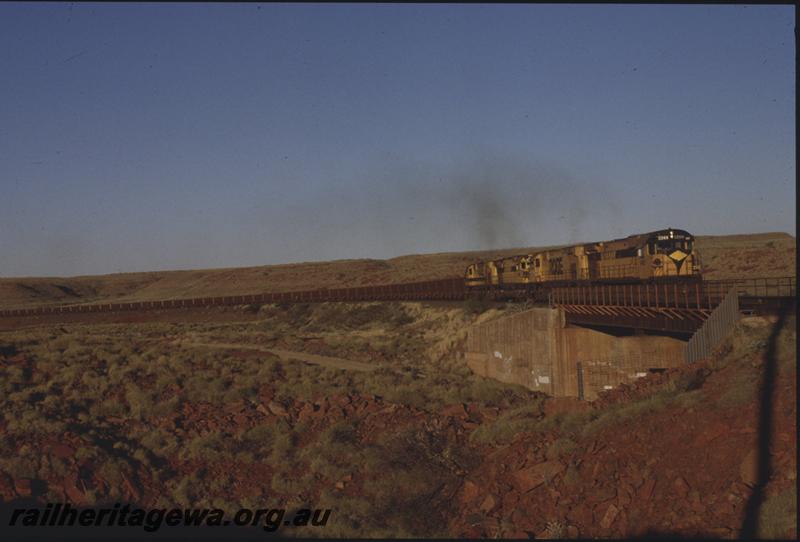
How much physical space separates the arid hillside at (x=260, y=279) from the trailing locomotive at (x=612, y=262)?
50220 millimetres

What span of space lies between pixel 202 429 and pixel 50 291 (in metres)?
139

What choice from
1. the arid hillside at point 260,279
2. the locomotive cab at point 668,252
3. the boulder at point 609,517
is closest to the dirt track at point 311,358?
the locomotive cab at point 668,252

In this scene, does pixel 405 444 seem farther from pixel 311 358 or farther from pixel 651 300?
pixel 311 358

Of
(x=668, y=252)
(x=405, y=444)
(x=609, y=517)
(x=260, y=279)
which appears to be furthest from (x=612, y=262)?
(x=260, y=279)

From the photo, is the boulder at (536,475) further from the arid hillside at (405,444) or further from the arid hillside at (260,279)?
the arid hillside at (260,279)

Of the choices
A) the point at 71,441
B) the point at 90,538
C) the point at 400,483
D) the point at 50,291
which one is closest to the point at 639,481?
the point at 400,483

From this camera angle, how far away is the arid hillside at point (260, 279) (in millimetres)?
126750

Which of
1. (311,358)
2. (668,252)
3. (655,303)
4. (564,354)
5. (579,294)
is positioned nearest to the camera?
(655,303)

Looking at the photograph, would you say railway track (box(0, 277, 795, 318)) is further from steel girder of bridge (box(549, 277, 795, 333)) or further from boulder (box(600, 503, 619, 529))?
boulder (box(600, 503, 619, 529))

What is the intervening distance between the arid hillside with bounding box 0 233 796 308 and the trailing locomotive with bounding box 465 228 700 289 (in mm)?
50220

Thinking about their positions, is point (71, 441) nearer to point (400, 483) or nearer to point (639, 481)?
point (400, 483)

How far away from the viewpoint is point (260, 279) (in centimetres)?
14562

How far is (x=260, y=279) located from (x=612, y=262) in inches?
4307

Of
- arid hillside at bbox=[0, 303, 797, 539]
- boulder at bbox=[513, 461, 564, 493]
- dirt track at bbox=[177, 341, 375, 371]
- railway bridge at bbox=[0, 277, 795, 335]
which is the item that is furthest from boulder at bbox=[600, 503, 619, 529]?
dirt track at bbox=[177, 341, 375, 371]
